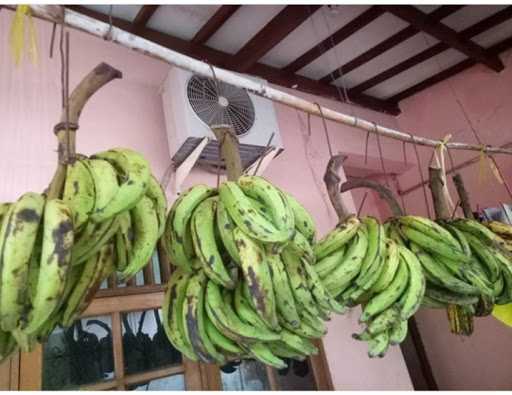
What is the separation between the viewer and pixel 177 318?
53 cm

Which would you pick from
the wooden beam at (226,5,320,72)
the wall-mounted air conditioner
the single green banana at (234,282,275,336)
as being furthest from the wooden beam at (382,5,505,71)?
the single green banana at (234,282,275,336)

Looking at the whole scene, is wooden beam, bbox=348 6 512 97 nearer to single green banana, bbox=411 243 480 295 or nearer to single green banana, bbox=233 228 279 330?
single green banana, bbox=411 243 480 295

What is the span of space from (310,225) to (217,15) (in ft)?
4.58

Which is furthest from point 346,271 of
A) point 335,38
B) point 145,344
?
point 335,38

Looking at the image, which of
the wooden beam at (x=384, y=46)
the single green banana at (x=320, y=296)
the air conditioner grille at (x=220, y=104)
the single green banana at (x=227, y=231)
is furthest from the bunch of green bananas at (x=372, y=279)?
the wooden beam at (x=384, y=46)

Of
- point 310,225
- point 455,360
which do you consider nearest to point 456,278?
point 310,225

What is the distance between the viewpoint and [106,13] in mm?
1537

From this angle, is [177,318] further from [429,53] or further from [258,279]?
[429,53]

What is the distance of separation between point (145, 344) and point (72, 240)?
35.7 inches

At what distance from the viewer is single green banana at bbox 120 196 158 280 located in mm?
464

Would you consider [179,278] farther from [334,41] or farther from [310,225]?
[334,41]

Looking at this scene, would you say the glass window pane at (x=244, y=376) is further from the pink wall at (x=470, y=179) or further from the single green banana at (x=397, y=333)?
the pink wall at (x=470, y=179)

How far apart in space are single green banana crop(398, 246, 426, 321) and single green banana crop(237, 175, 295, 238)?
0.36 m

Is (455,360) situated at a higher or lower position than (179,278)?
lower
